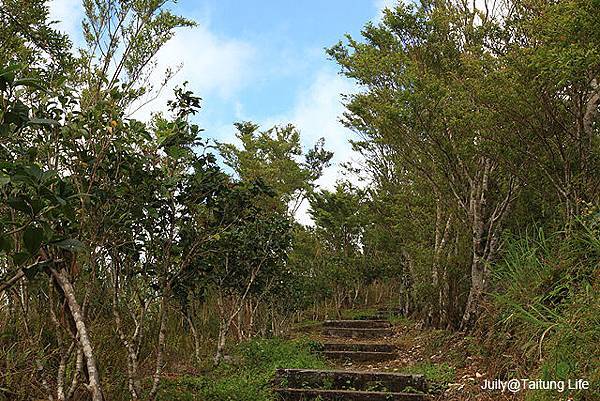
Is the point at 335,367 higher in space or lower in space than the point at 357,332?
lower

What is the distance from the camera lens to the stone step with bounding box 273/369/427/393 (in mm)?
5023

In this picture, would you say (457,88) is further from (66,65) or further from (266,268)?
(66,65)

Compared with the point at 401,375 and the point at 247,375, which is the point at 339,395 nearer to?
the point at 401,375

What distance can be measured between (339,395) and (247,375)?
1.64 meters

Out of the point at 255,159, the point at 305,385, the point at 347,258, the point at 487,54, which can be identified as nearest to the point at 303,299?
the point at 347,258

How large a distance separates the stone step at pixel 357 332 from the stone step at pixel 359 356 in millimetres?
2800

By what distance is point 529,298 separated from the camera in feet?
14.0

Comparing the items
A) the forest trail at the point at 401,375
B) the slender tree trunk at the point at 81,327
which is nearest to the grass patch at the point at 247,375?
the forest trail at the point at 401,375

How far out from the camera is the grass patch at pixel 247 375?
4.95m

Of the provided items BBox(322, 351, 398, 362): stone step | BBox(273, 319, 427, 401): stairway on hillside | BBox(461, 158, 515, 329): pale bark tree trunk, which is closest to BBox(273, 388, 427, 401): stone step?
BBox(273, 319, 427, 401): stairway on hillside

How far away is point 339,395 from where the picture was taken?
16.6ft

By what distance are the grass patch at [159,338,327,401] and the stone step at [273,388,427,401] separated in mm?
187

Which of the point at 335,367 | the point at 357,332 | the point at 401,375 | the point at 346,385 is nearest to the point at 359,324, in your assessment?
the point at 357,332

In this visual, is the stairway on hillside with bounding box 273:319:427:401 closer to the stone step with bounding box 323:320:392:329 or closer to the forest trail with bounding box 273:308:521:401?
the forest trail with bounding box 273:308:521:401
